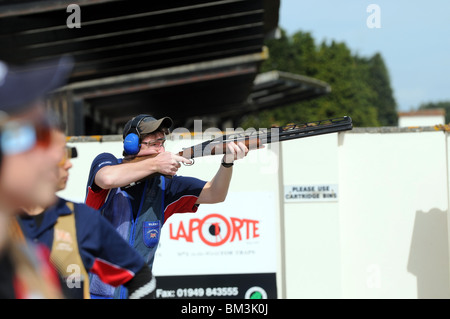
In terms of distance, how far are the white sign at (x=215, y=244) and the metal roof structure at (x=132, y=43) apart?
3.51 meters

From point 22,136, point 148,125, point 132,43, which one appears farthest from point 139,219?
point 132,43

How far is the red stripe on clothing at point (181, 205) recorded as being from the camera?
193 inches

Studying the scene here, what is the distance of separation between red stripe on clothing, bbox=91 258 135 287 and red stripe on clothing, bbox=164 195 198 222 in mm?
1775

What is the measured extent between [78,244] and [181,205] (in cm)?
201

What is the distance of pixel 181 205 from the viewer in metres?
4.97

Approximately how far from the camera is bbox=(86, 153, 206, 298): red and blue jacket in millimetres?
4531

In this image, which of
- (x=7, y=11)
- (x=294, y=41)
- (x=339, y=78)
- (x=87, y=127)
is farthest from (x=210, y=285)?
(x=294, y=41)

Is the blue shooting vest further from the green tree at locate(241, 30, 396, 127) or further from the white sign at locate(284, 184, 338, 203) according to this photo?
the green tree at locate(241, 30, 396, 127)

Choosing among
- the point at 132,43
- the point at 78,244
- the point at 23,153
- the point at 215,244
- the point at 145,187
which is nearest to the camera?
the point at 23,153

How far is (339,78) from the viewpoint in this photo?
49.4 m

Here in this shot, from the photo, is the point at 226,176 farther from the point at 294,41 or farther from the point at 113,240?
the point at 294,41

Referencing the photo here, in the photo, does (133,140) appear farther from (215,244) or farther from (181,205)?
(215,244)

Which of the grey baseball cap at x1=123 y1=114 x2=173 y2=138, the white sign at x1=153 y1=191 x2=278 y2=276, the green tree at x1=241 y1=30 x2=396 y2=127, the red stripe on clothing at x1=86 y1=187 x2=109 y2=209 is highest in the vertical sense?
the green tree at x1=241 y1=30 x2=396 y2=127

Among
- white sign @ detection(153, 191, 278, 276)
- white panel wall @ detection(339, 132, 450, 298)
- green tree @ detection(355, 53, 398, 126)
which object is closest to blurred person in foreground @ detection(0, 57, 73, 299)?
white sign @ detection(153, 191, 278, 276)
